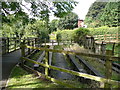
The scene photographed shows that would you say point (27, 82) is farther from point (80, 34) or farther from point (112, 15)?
point (112, 15)

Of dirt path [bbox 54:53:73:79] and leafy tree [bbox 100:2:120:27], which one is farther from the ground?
leafy tree [bbox 100:2:120:27]

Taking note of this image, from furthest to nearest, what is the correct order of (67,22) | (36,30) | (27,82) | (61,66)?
(67,22) → (36,30) → (61,66) → (27,82)

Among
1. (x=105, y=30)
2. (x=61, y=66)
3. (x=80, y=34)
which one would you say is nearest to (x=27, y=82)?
(x=61, y=66)

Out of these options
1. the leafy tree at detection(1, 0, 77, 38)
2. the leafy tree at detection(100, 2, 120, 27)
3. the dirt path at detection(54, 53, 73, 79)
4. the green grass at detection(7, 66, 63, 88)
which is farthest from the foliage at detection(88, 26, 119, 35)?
the green grass at detection(7, 66, 63, 88)

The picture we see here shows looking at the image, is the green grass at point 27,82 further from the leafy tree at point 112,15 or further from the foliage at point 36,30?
the leafy tree at point 112,15

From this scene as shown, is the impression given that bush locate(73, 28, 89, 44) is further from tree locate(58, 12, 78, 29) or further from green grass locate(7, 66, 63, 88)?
tree locate(58, 12, 78, 29)

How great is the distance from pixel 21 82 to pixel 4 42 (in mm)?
4772

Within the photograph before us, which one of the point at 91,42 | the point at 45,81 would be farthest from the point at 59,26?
the point at 45,81

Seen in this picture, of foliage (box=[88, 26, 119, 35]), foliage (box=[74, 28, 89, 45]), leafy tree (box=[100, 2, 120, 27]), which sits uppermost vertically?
leafy tree (box=[100, 2, 120, 27])

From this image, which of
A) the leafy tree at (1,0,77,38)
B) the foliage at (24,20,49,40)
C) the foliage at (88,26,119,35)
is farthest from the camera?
the foliage at (24,20,49,40)

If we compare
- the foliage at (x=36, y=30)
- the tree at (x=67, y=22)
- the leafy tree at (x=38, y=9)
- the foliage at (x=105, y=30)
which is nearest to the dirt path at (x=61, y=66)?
the leafy tree at (x=38, y=9)

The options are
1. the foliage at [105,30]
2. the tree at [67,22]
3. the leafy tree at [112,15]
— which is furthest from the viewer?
the tree at [67,22]

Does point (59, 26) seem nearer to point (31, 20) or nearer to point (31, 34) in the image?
point (31, 34)

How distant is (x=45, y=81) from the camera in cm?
316
